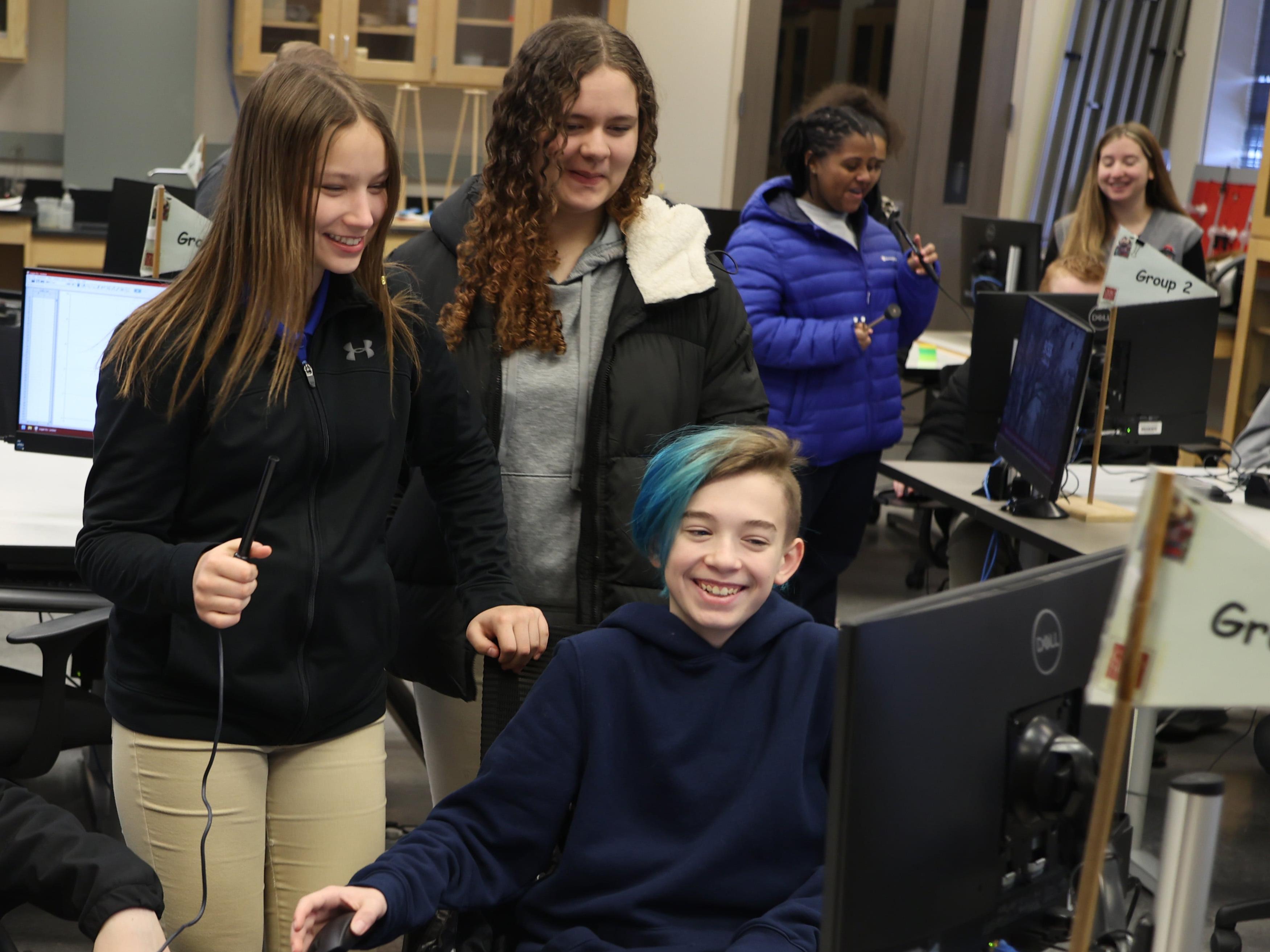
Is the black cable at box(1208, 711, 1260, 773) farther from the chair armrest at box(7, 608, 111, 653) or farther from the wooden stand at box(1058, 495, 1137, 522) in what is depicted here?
the chair armrest at box(7, 608, 111, 653)

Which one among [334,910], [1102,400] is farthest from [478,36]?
[334,910]

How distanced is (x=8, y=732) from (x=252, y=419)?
1145 mm

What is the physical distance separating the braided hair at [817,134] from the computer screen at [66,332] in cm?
149

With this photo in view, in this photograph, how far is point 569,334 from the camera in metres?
1.79

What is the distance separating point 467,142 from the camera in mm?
6699

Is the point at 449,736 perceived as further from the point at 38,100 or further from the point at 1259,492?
the point at 38,100

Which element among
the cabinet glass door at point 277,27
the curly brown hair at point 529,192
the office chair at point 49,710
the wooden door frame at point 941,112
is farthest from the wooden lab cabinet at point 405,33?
the curly brown hair at point 529,192

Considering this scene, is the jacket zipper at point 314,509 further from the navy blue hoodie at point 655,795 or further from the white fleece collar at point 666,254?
the white fleece collar at point 666,254

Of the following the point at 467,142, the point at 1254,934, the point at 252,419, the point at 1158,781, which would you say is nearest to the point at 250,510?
the point at 252,419

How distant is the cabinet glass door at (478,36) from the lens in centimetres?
628

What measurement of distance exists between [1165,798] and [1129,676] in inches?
86.0

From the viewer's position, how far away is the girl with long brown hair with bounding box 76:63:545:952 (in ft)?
4.49

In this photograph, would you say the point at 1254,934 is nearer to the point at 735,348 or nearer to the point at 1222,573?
the point at 735,348

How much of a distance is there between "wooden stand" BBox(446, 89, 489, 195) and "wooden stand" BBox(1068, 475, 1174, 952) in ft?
19.8
